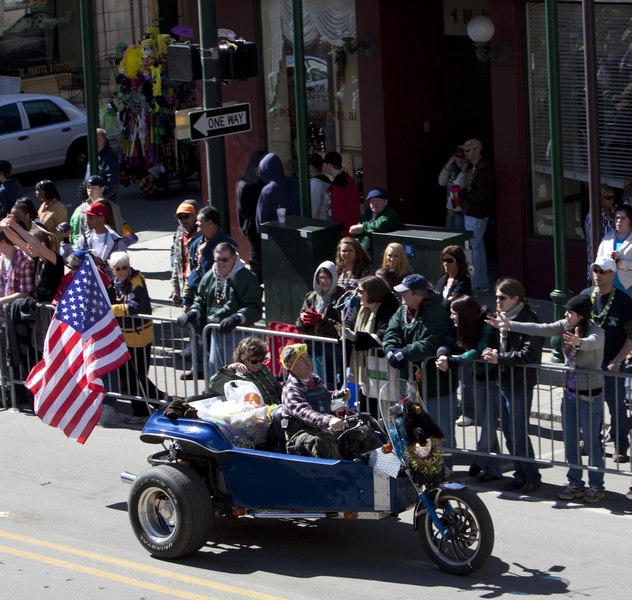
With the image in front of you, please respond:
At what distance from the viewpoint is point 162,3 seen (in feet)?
105

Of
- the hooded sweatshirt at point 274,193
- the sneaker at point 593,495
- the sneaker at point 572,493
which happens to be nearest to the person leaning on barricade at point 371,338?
the sneaker at point 572,493

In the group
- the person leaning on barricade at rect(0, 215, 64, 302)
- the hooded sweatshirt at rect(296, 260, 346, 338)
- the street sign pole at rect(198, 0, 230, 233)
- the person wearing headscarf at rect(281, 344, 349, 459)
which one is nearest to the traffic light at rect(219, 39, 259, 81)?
the street sign pole at rect(198, 0, 230, 233)

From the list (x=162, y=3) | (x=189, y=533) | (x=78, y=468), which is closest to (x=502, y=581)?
(x=189, y=533)

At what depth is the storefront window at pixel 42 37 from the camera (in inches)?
1351

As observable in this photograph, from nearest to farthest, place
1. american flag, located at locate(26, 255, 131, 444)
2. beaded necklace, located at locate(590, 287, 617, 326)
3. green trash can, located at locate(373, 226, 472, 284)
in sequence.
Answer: beaded necklace, located at locate(590, 287, 617, 326), american flag, located at locate(26, 255, 131, 444), green trash can, located at locate(373, 226, 472, 284)

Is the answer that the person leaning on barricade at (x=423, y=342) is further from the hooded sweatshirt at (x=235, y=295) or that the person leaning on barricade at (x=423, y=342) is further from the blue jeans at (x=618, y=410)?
the hooded sweatshirt at (x=235, y=295)

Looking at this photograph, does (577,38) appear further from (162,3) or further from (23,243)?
(162,3)

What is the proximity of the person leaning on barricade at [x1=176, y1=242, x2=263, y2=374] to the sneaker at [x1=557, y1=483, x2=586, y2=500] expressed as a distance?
315 centimetres

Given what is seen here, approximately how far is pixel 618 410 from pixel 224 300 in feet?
12.3

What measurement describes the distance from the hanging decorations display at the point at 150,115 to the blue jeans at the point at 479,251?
853cm

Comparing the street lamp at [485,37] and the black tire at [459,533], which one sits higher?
the street lamp at [485,37]

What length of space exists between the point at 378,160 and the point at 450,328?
6902 mm

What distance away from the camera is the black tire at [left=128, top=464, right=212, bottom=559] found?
356 inches

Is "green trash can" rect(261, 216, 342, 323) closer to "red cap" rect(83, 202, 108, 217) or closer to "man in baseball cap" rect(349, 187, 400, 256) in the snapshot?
Answer: "man in baseball cap" rect(349, 187, 400, 256)
